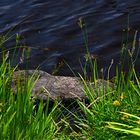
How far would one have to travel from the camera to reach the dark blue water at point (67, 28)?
1027 cm

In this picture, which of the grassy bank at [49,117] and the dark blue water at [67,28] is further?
the dark blue water at [67,28]

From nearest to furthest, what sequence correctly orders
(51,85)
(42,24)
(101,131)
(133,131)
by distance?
(133,131) → (101,131) → (51,85) → (42,24)

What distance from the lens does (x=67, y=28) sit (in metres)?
11.8

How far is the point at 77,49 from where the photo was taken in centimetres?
1059

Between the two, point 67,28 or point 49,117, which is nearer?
point 49,117

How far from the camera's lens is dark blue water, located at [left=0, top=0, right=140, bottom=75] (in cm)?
1027

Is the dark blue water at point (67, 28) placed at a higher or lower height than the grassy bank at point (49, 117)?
lower

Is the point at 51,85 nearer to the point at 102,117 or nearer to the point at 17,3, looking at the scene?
the point at 102,117

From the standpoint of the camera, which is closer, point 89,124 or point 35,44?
point 89,124

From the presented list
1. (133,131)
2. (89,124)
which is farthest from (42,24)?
(133,131)

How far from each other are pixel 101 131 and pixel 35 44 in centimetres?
626

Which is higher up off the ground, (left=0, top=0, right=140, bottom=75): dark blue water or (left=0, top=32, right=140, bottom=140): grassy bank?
(left=0, top=32, right=140, bottom=140): grassy bank

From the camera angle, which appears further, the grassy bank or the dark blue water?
the dark blue water

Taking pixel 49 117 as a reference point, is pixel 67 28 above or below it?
below
